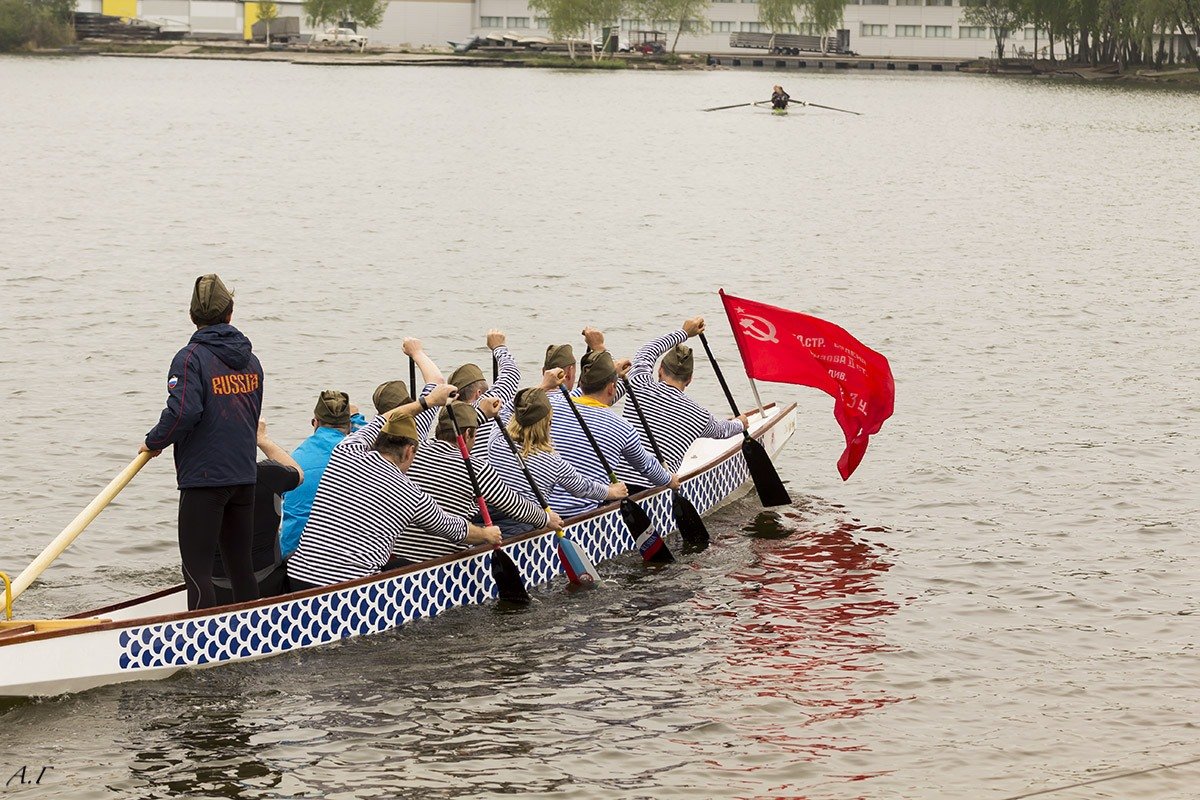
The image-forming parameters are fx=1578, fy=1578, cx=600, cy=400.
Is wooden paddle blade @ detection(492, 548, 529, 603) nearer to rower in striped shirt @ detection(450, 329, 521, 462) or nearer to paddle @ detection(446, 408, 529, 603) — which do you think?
paddle @ detection(446, 408, 529, 603)

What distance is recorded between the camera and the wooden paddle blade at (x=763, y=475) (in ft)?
51.9

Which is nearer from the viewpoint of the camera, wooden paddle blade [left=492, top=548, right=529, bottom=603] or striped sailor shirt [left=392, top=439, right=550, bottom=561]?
striped sailor shirt [left=392, top=439, right=550, bottom=561]

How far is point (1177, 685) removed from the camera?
11555 millimetres

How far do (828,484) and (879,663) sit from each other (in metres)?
5.49

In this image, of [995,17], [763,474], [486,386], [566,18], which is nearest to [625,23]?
[566,18]

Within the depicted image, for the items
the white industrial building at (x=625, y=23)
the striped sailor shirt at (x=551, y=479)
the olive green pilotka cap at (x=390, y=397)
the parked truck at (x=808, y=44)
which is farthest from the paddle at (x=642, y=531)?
the parked truck at (x=808, y=44)

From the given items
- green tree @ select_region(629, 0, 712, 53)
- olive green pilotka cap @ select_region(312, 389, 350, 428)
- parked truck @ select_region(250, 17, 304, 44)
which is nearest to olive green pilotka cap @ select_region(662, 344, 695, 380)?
olive green pilotka cap @ select_region(312, 389, 350, 428)

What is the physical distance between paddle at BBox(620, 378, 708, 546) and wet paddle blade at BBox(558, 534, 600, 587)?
160 centimetres

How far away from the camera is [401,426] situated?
420 inches

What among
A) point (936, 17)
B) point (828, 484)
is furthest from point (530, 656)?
point (936, 17)

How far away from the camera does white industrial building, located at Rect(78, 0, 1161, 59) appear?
14388 cm

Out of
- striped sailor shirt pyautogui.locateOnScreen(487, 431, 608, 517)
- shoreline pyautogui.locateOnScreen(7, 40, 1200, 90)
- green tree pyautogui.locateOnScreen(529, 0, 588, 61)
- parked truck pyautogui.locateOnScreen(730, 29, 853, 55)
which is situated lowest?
striped sailor shirt pyautogui.locateOnScreen(487, 431, 608, 517)

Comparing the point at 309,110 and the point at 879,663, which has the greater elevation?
the point at 309,110

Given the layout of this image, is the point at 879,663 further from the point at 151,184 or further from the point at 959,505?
the point at 151,184
